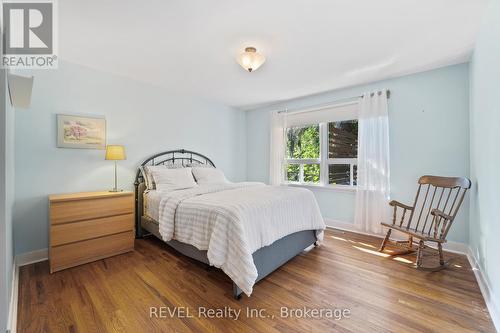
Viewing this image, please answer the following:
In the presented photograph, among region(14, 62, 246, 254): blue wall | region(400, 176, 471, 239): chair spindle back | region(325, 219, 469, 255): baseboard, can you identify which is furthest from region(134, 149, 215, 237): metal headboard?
region(400, 176, 471, 239): chair spindle back

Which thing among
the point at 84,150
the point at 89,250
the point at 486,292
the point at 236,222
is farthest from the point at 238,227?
the point at 84,150

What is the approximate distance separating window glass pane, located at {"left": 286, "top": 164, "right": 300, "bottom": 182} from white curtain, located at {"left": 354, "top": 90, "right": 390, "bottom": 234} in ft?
3.95

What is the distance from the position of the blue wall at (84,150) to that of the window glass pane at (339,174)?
96.6 inches

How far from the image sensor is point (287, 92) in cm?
384

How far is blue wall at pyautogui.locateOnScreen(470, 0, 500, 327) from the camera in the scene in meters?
1.57

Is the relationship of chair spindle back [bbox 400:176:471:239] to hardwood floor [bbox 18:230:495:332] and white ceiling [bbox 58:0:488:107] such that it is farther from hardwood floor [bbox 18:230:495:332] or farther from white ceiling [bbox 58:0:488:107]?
white ceiling [bbox 58:0:488:107]

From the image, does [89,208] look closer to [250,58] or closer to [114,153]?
[114,153]

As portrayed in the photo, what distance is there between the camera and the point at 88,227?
240 cm

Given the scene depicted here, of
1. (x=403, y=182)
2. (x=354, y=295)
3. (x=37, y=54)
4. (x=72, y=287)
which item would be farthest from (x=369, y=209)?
(x=37, y=54)

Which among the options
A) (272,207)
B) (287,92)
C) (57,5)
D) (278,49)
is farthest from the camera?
(287,92)

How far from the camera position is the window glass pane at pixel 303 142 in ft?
13.5

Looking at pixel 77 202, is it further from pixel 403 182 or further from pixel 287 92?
pixel 403 182

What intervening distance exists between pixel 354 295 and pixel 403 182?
1.99m

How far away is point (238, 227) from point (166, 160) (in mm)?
2426
